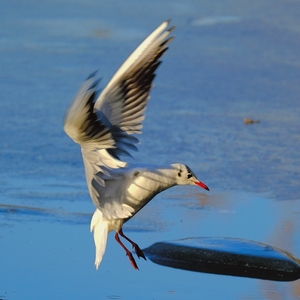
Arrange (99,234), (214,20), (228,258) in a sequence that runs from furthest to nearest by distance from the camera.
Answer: (214,20) < (228,258) < (99,234)

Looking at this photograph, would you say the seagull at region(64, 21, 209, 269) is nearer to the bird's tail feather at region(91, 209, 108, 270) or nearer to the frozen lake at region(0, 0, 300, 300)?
the bird's tail feather at region(91, 209, 108, 270)

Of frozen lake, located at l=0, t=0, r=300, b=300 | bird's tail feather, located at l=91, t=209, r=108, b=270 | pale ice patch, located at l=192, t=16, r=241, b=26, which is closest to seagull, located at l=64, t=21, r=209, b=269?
bird's tail feather, located at l=91, t=209, r=108, b=270

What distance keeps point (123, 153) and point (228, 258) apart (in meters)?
0.77

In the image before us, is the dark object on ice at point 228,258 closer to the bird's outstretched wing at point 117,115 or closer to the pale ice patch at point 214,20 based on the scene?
the bird's outstretched wing at point 117,115

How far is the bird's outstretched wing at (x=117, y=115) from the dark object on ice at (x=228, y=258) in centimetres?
57

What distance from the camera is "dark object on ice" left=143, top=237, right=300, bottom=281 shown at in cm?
396

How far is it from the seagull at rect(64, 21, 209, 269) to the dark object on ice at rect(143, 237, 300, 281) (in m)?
0.34

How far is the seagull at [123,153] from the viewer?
140 inches

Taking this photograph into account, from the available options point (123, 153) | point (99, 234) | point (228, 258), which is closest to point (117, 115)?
point (123, 153)

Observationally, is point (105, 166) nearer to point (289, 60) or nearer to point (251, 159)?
point (251, 159)

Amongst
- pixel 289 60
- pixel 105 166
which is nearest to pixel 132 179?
pixel 105 166

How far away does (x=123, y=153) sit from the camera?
3.90 metres

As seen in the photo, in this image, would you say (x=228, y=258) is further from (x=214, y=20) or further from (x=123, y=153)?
(x=214, y=20)

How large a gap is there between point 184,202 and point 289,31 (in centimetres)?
325
